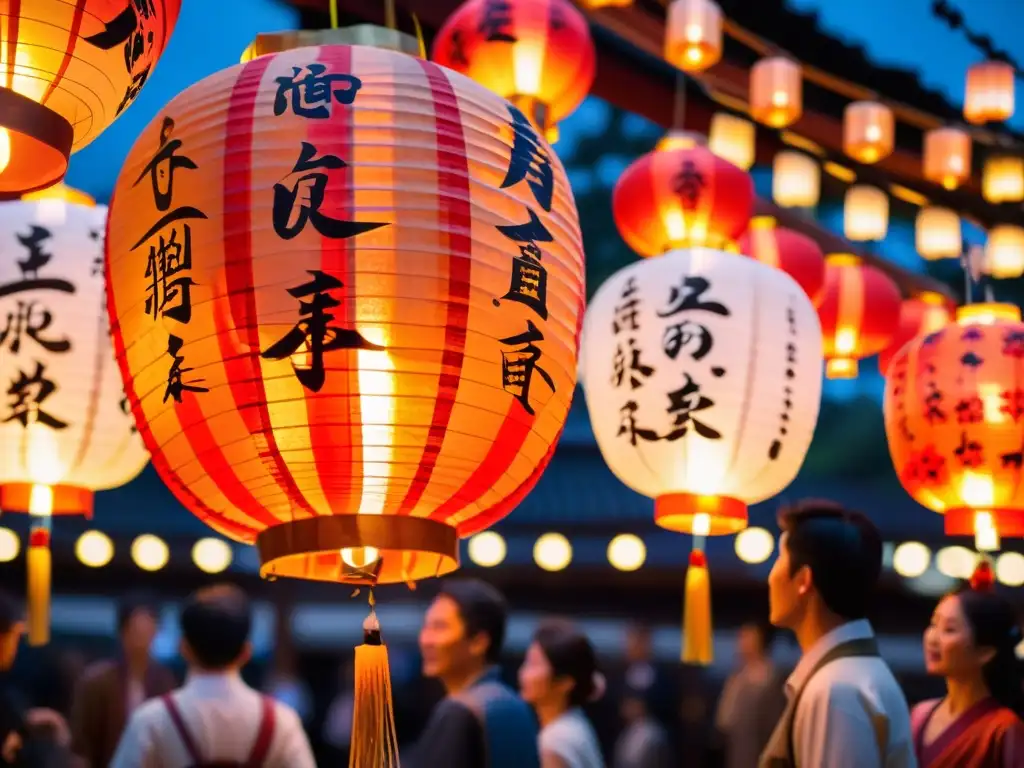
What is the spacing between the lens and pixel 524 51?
5184 millimetres

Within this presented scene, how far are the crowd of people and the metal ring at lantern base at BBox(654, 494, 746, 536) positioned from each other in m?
0.53

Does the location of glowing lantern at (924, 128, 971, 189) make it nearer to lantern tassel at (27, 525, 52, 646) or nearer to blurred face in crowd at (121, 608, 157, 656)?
blurred face in crowd at (121, 608, 157, 656)

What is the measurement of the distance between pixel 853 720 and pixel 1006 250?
8.19m

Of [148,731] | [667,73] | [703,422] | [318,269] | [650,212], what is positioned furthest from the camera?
[667,73]

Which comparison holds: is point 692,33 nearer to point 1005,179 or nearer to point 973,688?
point 1005,179

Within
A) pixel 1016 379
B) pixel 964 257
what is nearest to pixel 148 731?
pixel 1016 379

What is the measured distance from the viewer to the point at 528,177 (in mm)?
2611

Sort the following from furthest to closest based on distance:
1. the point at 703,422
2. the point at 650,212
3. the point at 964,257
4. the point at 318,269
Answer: the point at 964,257, the point at 650,212, the point at 703,422, the point at 318,269

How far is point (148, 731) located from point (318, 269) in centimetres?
211

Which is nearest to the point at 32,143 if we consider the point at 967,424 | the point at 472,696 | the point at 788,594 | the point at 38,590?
the point at 788,594

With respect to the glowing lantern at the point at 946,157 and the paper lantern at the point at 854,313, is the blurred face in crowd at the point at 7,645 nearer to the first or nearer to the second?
the paper lantern at the point at 854,313

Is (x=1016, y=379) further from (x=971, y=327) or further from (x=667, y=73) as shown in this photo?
(x=667, y=73)

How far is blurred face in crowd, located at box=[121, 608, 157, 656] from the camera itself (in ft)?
20.5

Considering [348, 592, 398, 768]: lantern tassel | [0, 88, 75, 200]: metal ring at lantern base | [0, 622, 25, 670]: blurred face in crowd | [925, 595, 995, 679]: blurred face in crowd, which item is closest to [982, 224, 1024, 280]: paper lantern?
[925, 595, 995, 679]: blurred face in crowd
